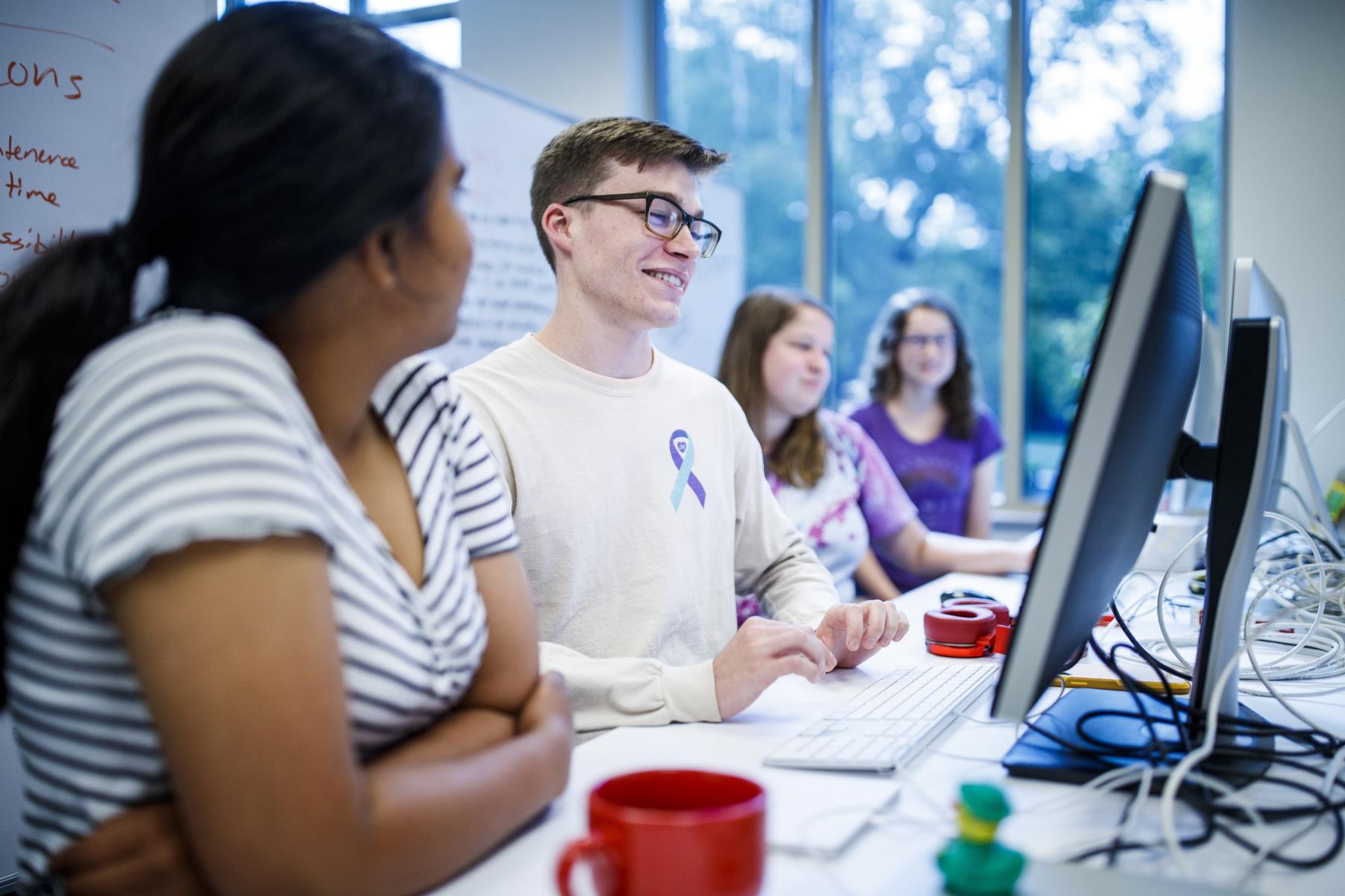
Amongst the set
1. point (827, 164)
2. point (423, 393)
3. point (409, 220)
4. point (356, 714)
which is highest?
point (827, 164)

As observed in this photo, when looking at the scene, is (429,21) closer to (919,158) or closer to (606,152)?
(919,158)

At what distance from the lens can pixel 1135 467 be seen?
0.79 meters

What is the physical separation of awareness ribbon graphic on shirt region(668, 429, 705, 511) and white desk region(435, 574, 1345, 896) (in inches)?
19.3

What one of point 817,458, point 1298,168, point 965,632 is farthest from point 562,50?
point 965,632

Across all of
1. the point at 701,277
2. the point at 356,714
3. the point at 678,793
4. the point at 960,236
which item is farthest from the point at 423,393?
the point at 960,236

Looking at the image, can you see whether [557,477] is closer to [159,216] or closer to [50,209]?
[159,216]

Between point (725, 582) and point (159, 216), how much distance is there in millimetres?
1079

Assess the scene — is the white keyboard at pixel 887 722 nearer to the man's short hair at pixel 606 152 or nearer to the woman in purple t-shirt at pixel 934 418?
the man's short hair at pixel 606 152

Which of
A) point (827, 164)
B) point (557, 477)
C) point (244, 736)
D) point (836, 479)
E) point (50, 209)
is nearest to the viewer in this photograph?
point (244, 736)

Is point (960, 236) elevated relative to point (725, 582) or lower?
elevated

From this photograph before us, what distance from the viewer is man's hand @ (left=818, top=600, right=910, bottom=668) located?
124 cm

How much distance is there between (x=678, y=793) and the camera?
65 cm

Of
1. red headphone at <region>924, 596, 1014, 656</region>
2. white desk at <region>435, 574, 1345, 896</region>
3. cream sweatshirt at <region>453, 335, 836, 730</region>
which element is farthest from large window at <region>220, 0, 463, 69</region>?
white desk at <region>435, 574, 1345, 896</region>

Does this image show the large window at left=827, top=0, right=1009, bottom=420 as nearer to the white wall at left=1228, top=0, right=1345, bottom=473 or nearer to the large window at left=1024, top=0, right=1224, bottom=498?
the large window at left=1024, top=0, right=1224, bottom=498
